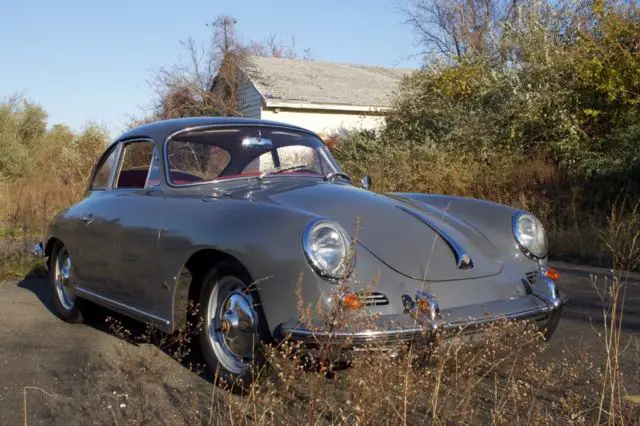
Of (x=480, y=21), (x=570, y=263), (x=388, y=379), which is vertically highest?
(x=480, y=21)

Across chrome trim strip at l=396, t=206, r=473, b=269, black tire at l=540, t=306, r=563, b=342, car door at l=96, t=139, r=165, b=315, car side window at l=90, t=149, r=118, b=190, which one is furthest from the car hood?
car side window at l=90, t=149, r=118, b=190

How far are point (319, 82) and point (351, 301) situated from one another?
20.9m

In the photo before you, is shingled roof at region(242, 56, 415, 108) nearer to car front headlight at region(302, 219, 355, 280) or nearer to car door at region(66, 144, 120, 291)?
car door at region(66, 144, 120, 291)

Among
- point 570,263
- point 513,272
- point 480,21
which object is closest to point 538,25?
point 570,263

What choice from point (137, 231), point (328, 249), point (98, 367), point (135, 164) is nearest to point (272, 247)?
point (328, 249)

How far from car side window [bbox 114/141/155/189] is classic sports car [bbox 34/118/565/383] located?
0.01 metres

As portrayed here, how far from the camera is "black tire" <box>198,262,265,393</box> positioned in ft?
10.8

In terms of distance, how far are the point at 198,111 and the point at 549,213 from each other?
14.9m

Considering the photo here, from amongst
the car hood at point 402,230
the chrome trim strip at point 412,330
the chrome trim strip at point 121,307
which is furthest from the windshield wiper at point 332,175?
the chrome trim strip at point 412,330

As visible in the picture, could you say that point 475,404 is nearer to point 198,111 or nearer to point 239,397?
point 239,397

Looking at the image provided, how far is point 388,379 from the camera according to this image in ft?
8.05

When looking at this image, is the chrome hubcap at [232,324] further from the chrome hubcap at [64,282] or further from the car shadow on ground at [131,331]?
the chrome hubcap at [64,282]

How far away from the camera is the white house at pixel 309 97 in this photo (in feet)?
68.5

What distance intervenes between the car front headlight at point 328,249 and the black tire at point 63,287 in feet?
8.83
